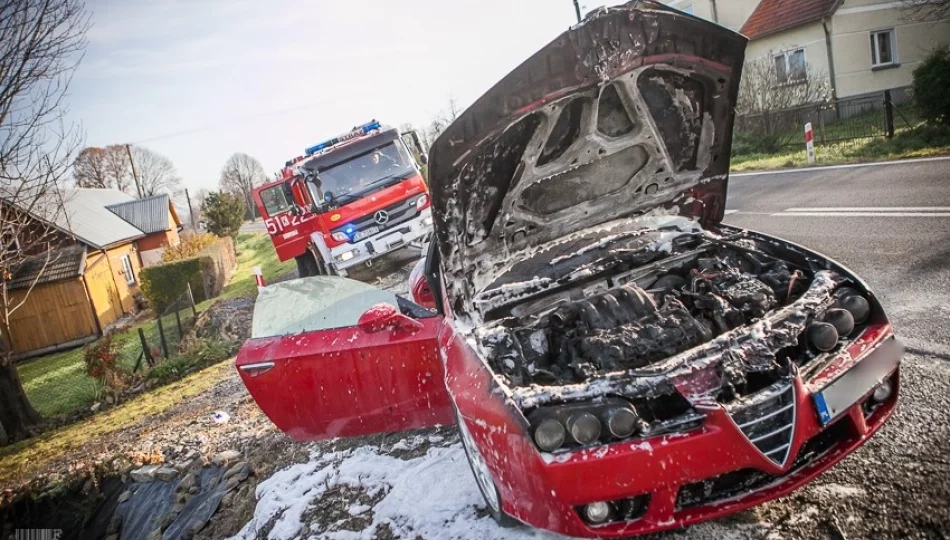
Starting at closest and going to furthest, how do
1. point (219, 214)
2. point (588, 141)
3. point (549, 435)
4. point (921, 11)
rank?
point (549, 435)
point (588, 141)
point (921, 11)
point (219, 214)

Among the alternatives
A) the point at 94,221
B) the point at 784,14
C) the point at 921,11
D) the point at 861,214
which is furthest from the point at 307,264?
the point at 921,11

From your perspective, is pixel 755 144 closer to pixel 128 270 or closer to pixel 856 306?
pixel 856 306

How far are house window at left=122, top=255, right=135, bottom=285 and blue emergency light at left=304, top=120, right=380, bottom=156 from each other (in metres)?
19.0

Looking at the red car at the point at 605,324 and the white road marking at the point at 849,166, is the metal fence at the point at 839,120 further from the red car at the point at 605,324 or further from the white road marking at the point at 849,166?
the red car at the point at 605,324

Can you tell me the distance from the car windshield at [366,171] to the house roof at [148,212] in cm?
2431

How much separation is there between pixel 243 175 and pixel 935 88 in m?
72.3

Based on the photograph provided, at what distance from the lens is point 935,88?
10.0m

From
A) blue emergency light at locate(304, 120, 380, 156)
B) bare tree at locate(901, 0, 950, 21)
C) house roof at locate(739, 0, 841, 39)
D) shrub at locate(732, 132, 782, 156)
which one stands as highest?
house roof at locate(739, 0, 841, 39)

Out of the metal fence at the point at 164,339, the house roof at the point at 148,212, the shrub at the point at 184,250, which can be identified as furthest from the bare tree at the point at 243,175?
the metal fence at the point at 164,339

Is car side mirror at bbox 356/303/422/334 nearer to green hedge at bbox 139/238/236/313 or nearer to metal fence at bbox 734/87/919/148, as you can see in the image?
metal fence at bbox 734/87/919/148

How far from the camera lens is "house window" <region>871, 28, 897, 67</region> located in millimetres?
18172

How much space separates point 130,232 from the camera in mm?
27594

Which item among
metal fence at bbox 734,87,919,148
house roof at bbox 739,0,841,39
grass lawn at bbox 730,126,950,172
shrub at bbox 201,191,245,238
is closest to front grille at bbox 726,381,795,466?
grass lawn at bbox 730,126,950,172

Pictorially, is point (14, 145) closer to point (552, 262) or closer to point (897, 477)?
point (552, 262)
